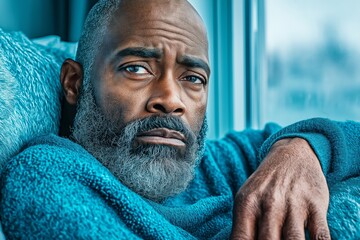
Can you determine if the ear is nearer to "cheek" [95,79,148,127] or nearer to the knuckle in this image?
"cheek" [95,79,148,127]

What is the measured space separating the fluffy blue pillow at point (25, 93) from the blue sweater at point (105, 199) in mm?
55

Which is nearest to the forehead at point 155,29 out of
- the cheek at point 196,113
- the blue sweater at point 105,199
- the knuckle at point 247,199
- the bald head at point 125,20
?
the bald head at point 125,20

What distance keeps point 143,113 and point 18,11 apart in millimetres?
706

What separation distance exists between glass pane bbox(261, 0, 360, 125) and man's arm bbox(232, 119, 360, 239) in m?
0.38

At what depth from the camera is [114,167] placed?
1.06m

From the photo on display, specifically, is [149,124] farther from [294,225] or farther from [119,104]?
[294,225]

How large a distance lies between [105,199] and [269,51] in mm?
1046

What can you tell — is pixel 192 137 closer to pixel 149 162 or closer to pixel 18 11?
pixel 149 162

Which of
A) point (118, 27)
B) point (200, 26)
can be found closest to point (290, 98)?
point (200, 26)

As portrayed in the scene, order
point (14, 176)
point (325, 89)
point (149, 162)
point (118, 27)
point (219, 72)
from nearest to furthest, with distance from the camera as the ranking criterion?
point (14, 176), point (149, 162), point (118, 27), point (325, 89), point (219, 72)

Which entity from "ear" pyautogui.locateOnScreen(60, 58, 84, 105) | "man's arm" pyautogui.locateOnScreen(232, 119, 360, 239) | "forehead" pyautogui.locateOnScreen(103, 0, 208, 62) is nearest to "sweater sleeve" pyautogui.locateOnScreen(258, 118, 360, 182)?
"man's arm" pyautogui.locateOnScreen(232, 119, 360, 239)

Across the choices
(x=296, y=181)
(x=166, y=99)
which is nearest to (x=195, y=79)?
(x=166, y=99)

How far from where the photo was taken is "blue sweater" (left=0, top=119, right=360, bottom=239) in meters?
0.76

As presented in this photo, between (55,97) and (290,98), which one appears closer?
(55,97)
